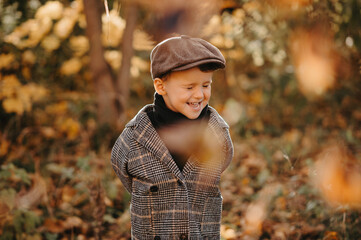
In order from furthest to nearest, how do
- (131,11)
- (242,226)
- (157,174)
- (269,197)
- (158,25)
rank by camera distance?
(131,11) → (269,197) → (242,226) → (158,25) → (157,174)

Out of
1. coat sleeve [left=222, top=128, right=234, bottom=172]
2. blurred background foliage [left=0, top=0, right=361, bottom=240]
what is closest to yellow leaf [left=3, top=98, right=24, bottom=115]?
blurred background foliage [left=0, top=0, right=361, bottom=240]

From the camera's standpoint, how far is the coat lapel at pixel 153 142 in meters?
1.69

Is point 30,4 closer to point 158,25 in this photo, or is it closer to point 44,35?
point 44,35

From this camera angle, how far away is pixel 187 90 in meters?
1.65

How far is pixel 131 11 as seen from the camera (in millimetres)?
3650

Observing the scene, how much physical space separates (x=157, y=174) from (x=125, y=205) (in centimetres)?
160

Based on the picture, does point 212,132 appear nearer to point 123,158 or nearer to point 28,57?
point 123,158

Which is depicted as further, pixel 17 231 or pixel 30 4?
pixel 30 4

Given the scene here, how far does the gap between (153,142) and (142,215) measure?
0.34 meters

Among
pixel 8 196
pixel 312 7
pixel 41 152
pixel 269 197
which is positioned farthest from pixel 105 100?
pixel 312 7

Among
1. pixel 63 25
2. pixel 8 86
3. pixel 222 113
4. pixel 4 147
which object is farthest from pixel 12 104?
pixel 222 113

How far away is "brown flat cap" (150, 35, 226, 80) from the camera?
1.57m

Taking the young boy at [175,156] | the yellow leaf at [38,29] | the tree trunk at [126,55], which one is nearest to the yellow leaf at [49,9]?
the yellow leaf at [38,29]

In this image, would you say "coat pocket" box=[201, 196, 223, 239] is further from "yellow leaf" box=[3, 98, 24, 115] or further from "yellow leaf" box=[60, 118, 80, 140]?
"yellow leaf" box=[60, 118, 80, 140]
